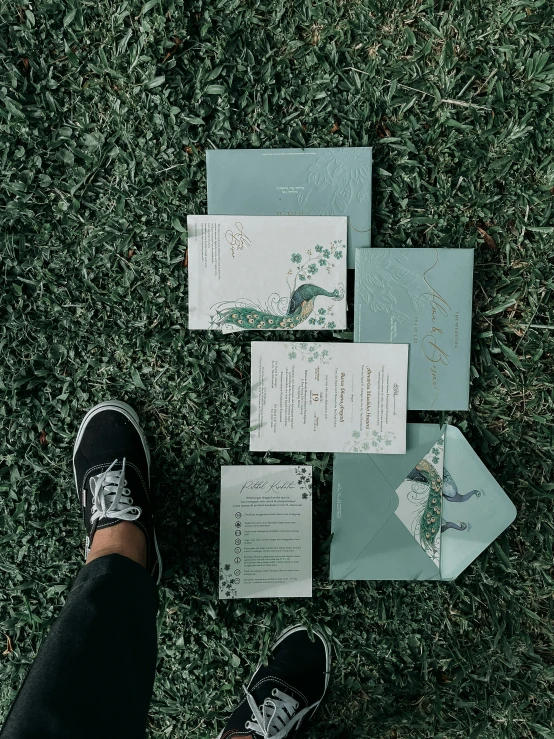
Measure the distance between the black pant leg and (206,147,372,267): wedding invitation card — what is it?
77 centimetres

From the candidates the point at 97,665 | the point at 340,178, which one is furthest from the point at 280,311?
the point at 97,665

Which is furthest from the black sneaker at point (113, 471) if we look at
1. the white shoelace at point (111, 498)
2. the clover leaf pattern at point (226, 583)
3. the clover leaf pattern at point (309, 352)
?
the clover leaf pattern at point (309, 352)

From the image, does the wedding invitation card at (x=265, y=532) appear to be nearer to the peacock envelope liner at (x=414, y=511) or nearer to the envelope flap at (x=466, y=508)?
the peacock envelope liner at (x=414, y=511)

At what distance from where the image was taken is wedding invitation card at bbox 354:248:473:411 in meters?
1.19

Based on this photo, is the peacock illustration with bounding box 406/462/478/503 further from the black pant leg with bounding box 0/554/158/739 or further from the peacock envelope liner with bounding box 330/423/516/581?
the black pant leg with bounding box 0/554/158/739

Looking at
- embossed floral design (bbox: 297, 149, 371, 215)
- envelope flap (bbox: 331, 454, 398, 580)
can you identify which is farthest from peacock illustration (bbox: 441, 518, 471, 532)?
embossed floral design (bbox: 297, 149, 371, 215)

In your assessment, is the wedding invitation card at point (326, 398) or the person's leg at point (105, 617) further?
the wedding invitation card at point (326, 398)

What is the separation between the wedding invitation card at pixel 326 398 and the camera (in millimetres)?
1206

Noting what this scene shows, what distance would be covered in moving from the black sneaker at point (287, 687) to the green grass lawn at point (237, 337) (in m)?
0.04

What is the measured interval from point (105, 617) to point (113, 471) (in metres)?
0.34

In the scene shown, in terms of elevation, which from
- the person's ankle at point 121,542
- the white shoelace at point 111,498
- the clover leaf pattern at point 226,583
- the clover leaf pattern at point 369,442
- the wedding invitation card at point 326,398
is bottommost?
the clover leaf pattern at point 226,583

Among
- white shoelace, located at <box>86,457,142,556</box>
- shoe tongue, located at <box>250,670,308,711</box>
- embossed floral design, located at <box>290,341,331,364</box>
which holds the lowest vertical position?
shoe tongue, located at <box>250,670,308,711</box>

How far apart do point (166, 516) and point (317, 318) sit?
0.55m

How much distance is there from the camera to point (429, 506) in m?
1.22
